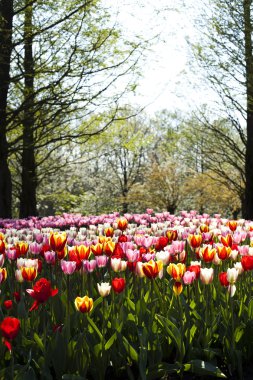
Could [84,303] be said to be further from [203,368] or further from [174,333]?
[203,368]

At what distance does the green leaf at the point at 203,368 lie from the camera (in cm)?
266

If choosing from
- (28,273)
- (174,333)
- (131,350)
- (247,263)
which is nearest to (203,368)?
(174,333)

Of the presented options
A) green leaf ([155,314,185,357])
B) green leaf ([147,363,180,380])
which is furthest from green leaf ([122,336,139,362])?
green leaf ([155,314,185,357])

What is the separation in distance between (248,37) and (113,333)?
400 inches

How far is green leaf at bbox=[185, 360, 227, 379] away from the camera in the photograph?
266 centimetres

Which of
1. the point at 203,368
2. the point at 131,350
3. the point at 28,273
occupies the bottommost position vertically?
the point at 203,368

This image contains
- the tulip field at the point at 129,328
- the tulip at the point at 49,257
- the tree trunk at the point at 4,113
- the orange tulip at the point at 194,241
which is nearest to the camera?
the tulip field at the point at 129,328

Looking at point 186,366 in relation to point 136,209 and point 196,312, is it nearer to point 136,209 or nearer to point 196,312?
point 196,312

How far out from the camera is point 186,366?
2.73 metres

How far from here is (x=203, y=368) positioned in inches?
105

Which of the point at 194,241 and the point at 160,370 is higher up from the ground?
the point at 194,241

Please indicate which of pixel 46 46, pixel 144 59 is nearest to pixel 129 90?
pixel 144 59

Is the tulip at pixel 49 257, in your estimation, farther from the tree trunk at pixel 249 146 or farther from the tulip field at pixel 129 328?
the tree trunk at pixel 249 146

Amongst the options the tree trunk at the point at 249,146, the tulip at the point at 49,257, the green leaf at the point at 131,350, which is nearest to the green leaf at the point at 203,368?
the green leaf at the point at 131,350
